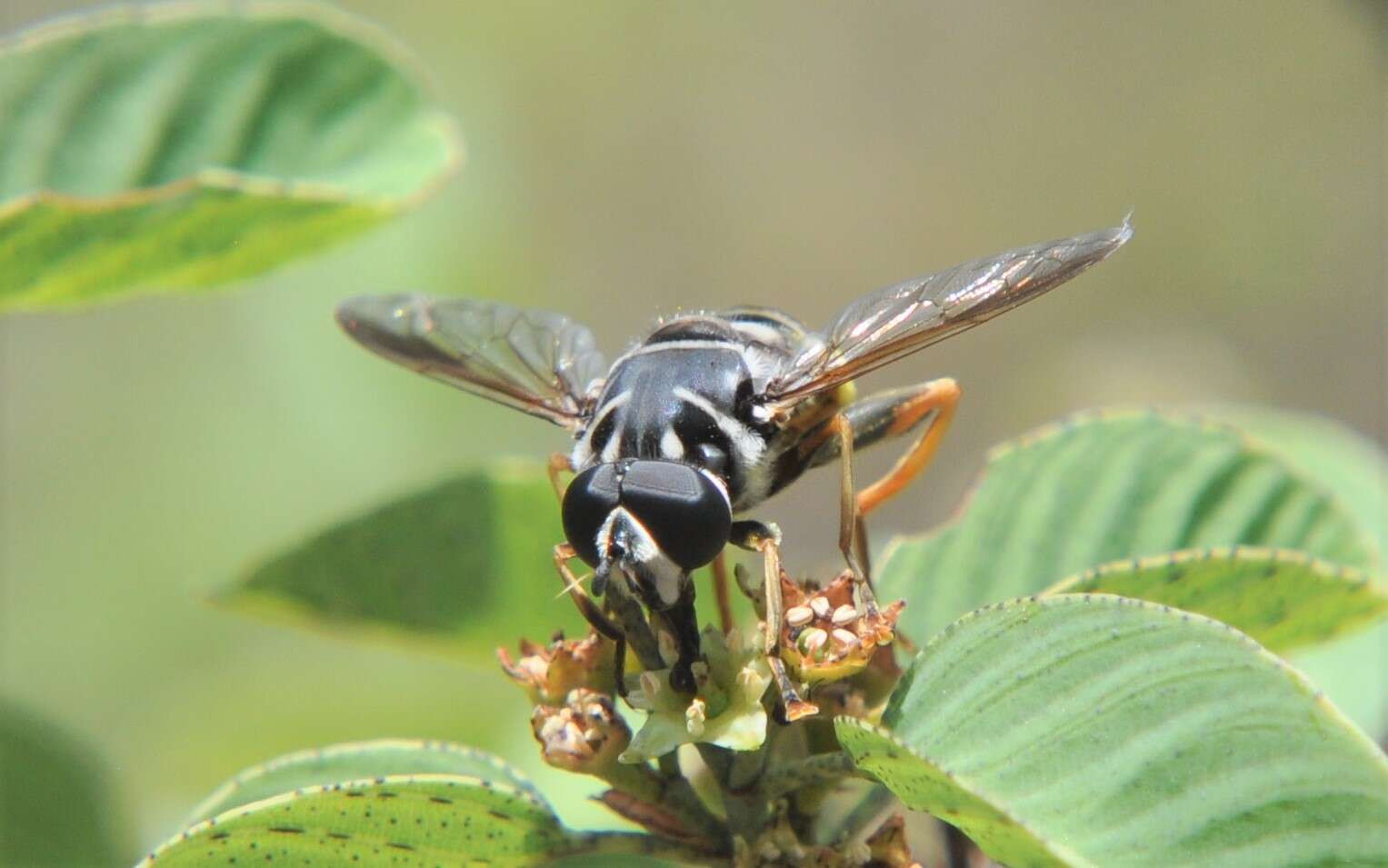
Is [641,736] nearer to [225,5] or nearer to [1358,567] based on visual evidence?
[1358,567]

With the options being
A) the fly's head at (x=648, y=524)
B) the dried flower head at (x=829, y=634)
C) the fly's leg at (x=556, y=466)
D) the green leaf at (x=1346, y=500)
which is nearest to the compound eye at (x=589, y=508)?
the fly's head at (x=648, y=524)

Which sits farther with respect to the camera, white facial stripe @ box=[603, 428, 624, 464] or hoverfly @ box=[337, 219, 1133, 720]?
white facial stripe @ box=[603, 428, 624, 464]

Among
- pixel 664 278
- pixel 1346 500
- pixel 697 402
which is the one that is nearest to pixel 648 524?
pixel 697 402

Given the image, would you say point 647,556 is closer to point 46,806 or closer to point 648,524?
point 648,524

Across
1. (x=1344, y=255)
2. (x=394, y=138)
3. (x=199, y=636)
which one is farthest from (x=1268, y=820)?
(x=1344, y=255)

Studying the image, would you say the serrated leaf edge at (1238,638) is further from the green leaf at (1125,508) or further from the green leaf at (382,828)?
the green leaf at (1125,508)

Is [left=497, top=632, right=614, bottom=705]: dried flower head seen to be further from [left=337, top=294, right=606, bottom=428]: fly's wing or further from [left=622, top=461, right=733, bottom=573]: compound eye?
[left=337, top=294, right=606, bottom=428]: fly's wing

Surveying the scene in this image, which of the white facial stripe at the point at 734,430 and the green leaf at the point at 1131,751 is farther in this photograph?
the white facial stripe at the point at 734,430

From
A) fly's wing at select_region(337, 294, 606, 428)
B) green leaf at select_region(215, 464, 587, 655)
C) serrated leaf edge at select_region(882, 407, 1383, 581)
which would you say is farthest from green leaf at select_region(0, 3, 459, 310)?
serrated leaf edge at select_region(882, 407, 1383, 581)
